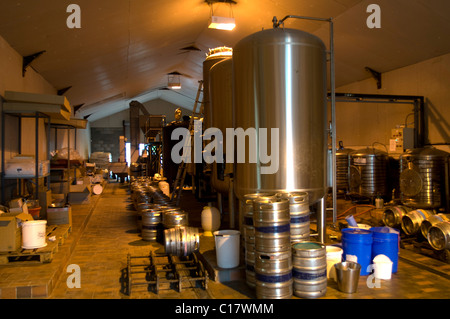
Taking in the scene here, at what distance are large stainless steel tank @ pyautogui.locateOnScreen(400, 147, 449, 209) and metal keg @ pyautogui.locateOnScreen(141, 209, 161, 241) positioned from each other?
195 inches

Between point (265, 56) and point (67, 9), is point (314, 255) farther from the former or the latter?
point (67, 9)

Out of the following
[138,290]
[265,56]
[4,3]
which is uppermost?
[4,3]

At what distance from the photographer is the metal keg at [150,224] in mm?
6266

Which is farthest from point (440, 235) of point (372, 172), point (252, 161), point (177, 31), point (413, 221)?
point (177, 31)

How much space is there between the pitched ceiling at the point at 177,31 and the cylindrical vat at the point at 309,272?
17.8 ft

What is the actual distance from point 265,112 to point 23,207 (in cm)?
409

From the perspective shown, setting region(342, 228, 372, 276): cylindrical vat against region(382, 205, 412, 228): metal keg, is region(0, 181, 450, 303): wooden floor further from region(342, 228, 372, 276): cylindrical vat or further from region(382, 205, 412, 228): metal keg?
region(382, 205, 412, 228): metal keg

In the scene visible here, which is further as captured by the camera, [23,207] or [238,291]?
[23,207]

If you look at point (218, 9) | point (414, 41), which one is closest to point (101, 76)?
point (218, 9)

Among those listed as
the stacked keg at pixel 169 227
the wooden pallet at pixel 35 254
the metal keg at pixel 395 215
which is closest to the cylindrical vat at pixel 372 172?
the metal keg at pixel 395 215

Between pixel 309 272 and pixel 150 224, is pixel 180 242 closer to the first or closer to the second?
pixel 150 224

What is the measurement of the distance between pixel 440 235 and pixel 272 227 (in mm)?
2782

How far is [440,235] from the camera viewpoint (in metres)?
4.97

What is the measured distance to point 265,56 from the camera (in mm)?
4738
